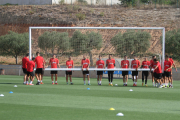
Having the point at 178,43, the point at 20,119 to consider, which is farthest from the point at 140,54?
the point at 20,119

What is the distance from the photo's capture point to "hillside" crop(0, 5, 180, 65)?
181 ft

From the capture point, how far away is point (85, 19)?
191 feet

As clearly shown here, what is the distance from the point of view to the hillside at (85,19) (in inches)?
2176

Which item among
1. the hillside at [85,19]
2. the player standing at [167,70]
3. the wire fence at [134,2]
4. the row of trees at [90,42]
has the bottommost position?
the player standing at [167,70]

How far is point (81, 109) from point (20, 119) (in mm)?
2255

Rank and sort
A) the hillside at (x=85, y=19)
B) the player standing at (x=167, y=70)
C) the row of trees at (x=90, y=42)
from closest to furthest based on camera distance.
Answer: the player standing at (x=167, y=70) → the row of trees at (x=90, y=42) → the hillside at (x=85, y=19)

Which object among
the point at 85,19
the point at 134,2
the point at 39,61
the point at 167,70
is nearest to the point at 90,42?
the point at 39,61

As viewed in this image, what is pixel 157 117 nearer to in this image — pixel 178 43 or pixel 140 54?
pixel 140 54

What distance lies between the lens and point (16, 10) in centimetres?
6247

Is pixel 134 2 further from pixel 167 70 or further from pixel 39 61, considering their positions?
pixel 39 61

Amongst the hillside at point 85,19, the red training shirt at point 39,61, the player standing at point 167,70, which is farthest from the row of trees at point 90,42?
the hillside at point 85,19

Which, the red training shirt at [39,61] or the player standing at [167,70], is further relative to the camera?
the red training shirt at [39,61]

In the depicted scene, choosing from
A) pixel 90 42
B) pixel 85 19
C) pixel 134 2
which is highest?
pixel 134 2

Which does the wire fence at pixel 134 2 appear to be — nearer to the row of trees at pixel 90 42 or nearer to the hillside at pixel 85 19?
the hillside at pixel 85 19
